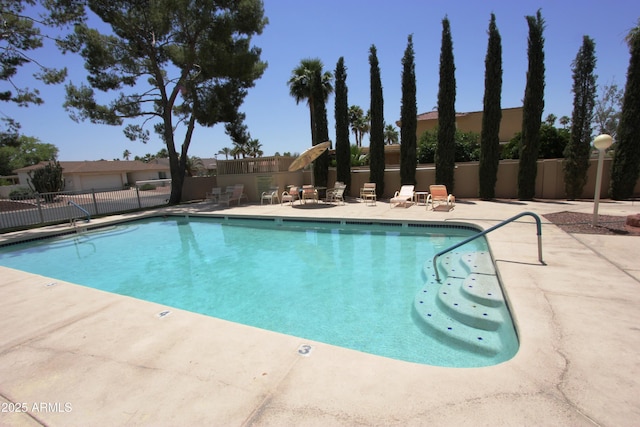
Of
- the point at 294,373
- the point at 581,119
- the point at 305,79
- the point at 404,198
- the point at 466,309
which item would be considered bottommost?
the point at 466,309

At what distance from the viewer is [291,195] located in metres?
14.0

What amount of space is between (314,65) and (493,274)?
74.6 feet

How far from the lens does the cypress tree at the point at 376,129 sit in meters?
14.4

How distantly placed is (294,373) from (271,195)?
12410mm

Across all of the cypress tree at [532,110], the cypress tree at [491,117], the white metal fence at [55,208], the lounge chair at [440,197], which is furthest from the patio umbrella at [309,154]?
the white metal fence at [55,208]

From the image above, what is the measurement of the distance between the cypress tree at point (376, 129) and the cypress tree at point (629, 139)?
871 centimetres

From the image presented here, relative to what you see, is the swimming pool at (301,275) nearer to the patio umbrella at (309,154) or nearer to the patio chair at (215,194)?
the patio umbrella at (309,154)

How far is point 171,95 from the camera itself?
623 inches

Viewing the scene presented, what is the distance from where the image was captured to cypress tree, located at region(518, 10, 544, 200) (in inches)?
460

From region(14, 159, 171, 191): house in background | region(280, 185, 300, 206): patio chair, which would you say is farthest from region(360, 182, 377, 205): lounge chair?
region(14, 159, 171, 191): house in background

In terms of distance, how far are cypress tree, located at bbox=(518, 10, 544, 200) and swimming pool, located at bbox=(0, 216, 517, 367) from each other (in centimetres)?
609

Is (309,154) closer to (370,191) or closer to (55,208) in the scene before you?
(370,191)

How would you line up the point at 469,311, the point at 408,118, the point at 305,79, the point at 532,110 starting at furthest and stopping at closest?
the point at 305,79 < the point at 408,118 < the point at 532,110 < the point at 469,311

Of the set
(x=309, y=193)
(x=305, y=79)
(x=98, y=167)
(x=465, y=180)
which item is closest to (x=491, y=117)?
(x=465, y=180)
